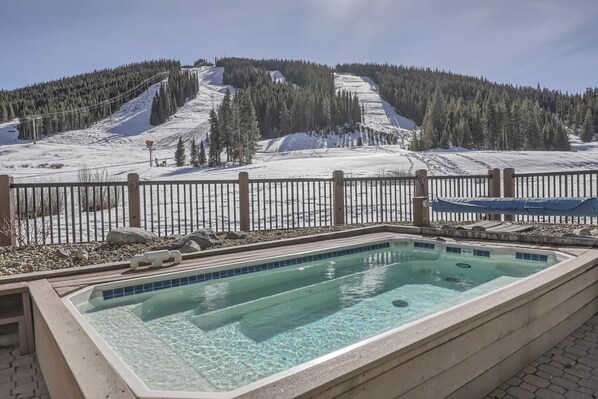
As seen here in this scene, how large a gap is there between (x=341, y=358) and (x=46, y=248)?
16.9ft

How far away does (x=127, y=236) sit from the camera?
18.5 feet

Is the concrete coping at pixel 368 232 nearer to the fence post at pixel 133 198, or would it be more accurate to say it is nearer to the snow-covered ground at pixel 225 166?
the fence post at pixel 133 198

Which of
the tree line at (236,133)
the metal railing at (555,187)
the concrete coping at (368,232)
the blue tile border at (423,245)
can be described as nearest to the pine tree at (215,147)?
the tree line at (236,133)

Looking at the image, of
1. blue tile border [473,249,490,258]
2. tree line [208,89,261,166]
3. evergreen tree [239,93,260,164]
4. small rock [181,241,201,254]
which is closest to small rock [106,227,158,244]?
small rock [181,241,201,254]

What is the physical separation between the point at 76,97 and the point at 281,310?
9866 centimetres

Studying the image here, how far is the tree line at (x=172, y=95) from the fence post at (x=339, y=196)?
7739cm

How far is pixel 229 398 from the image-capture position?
57.7 inches

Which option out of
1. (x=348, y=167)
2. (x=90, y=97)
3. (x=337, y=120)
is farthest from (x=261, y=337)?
(x=90, y=97)

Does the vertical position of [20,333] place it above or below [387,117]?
below

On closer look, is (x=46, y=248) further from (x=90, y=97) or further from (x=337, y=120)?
(x=90, y=97)

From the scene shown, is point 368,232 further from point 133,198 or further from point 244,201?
point 133,198

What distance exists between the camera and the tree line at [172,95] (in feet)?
261

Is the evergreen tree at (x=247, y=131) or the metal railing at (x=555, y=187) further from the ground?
the evergreen tree at (x=247, y=131)

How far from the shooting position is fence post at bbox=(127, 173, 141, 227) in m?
6.32
